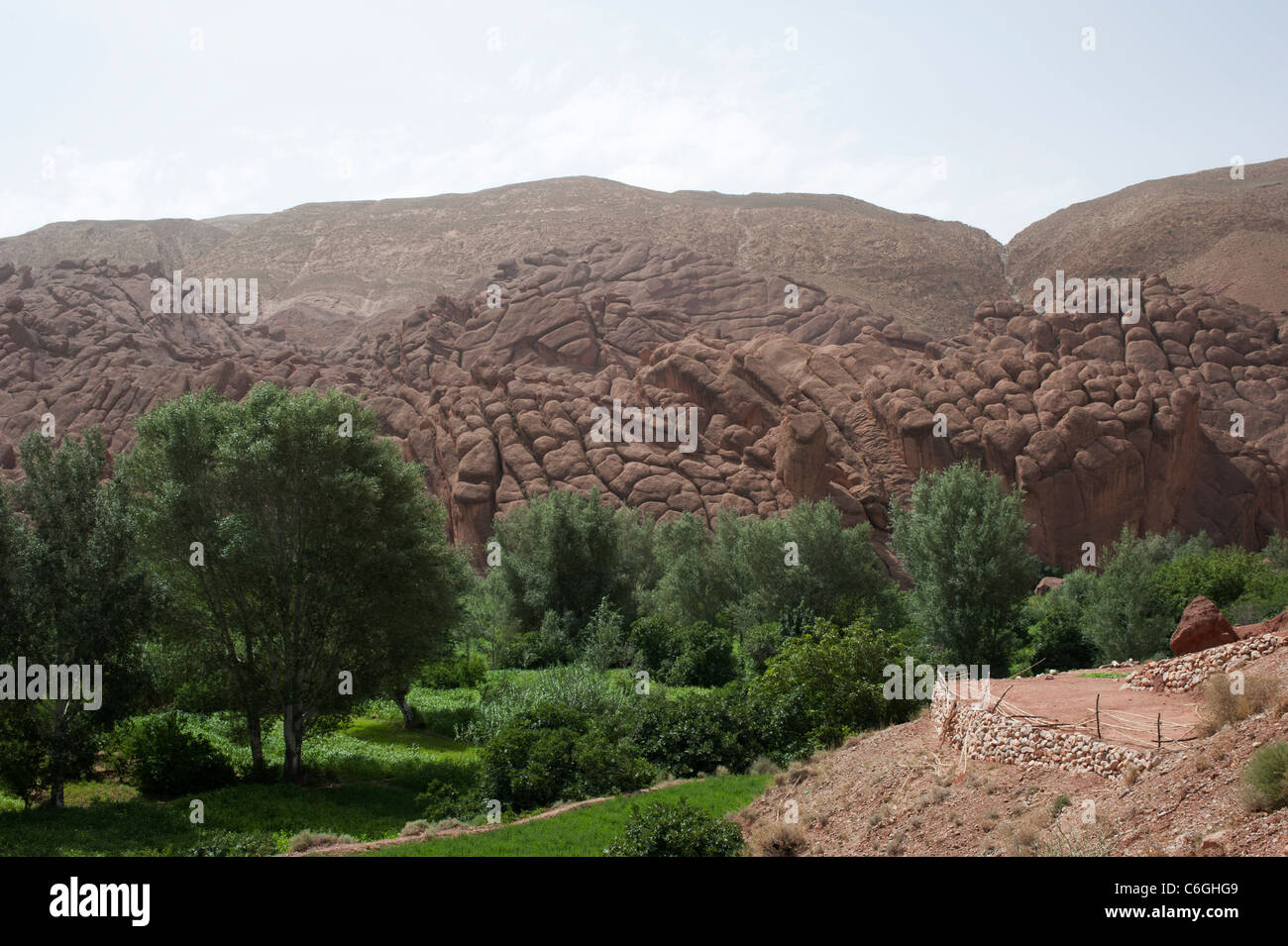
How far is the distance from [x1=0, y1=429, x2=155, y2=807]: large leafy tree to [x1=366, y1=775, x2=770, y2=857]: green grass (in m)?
7.85

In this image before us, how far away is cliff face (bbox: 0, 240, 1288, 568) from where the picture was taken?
5850 cm

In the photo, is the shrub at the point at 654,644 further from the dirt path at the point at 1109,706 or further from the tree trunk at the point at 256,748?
the dirt path at the point at 1109,706

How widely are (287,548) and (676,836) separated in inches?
516

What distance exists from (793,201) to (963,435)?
106 m

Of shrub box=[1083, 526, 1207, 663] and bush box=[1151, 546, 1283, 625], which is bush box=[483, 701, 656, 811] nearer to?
shrub box=[1083, 526, 1207, 663]

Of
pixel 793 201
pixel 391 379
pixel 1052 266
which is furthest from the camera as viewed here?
pixel 793 201

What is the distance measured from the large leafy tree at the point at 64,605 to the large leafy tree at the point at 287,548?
1443 millimetres

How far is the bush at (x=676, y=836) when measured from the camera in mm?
13531

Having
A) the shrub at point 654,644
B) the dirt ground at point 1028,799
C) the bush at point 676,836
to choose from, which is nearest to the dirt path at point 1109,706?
the dirt ground at point 1028,799

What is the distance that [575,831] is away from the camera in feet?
53.9

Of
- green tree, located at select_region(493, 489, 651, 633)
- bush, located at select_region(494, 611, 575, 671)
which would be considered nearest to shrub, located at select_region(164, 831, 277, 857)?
bush, located at select_region(494, 611, 575, 671)
